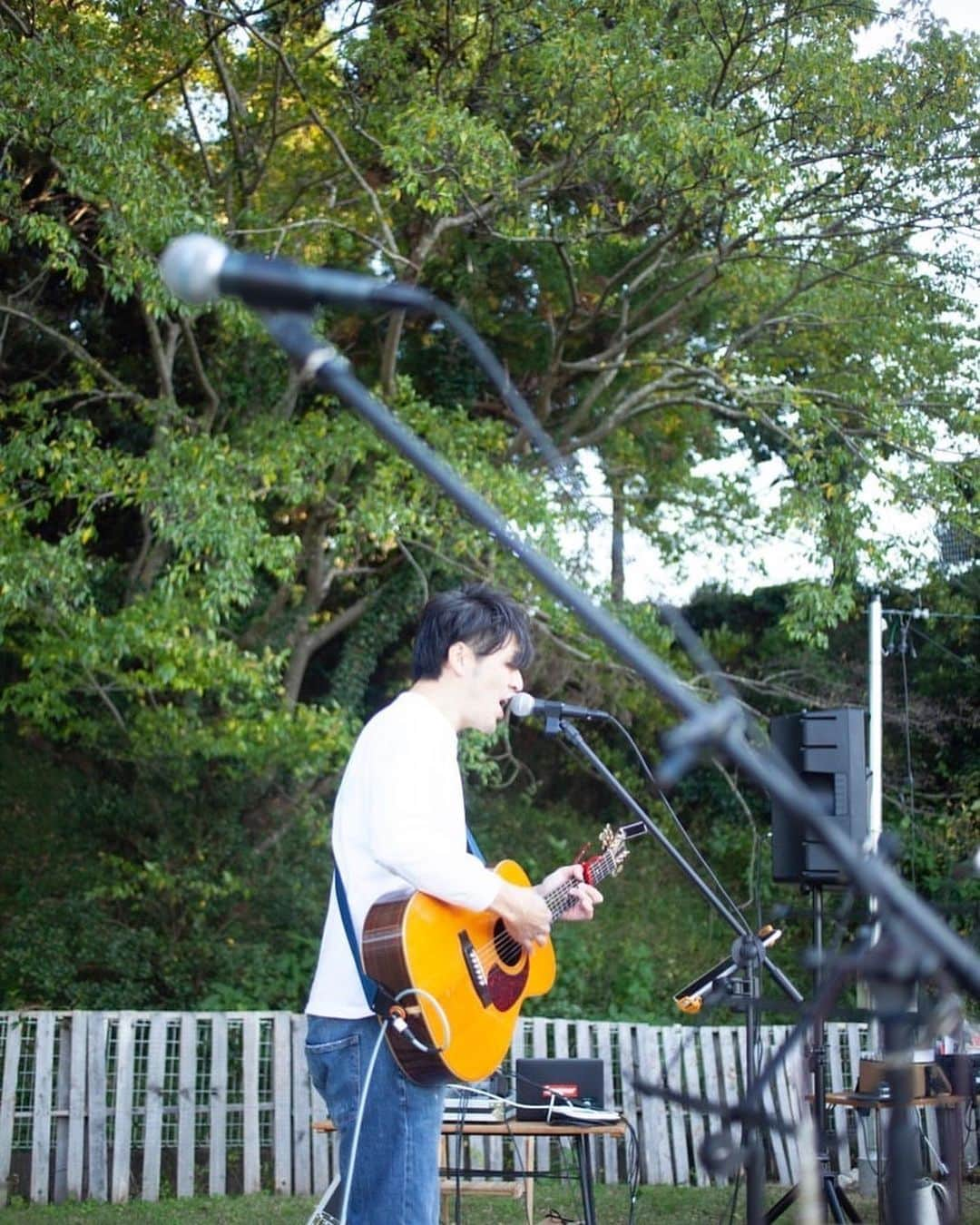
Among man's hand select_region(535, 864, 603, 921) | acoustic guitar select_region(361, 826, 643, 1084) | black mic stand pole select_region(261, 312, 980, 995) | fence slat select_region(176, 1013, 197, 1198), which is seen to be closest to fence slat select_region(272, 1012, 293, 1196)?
fence slat select_region(176, 1013, 197, 1198)

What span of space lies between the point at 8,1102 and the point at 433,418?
4.50 m

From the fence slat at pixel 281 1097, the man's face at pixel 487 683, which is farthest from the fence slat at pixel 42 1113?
the man's face at pixel 487 683

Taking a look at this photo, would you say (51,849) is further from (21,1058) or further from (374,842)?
(374,842)

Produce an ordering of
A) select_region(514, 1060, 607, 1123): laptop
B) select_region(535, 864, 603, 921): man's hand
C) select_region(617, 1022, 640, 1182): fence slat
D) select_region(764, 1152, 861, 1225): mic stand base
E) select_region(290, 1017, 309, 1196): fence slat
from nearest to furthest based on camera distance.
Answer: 1. select_region(535, 864, 603, 921): man's hand
2. select_region(514, 1060, 607, 1123): laptop
3. select_region(764, 1152, 861, 1225): mic stand base
4. select_region(290, 1017, 309, 1196): fence slat
5. select_region(617, 1022, 640, 1182): fence slat

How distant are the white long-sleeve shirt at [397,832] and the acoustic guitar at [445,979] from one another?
0.22 feet

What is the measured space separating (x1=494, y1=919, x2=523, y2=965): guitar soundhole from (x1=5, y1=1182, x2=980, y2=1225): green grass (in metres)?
3.56

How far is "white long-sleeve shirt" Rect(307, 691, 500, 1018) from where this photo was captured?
9.20 feet

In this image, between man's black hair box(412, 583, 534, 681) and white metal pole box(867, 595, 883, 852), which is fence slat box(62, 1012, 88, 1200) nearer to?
white metal pole box(867, 595, 883, 852)

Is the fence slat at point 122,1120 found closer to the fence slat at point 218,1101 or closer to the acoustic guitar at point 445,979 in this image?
the fence slat at point 218,1101

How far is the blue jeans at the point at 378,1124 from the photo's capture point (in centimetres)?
273

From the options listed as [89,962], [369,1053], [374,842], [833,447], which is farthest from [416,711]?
[89,962]

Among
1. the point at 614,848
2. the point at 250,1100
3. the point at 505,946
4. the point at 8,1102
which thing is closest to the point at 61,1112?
the point at 8,1102

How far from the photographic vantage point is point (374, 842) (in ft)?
9.28

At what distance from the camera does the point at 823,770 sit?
5719 millimetres
